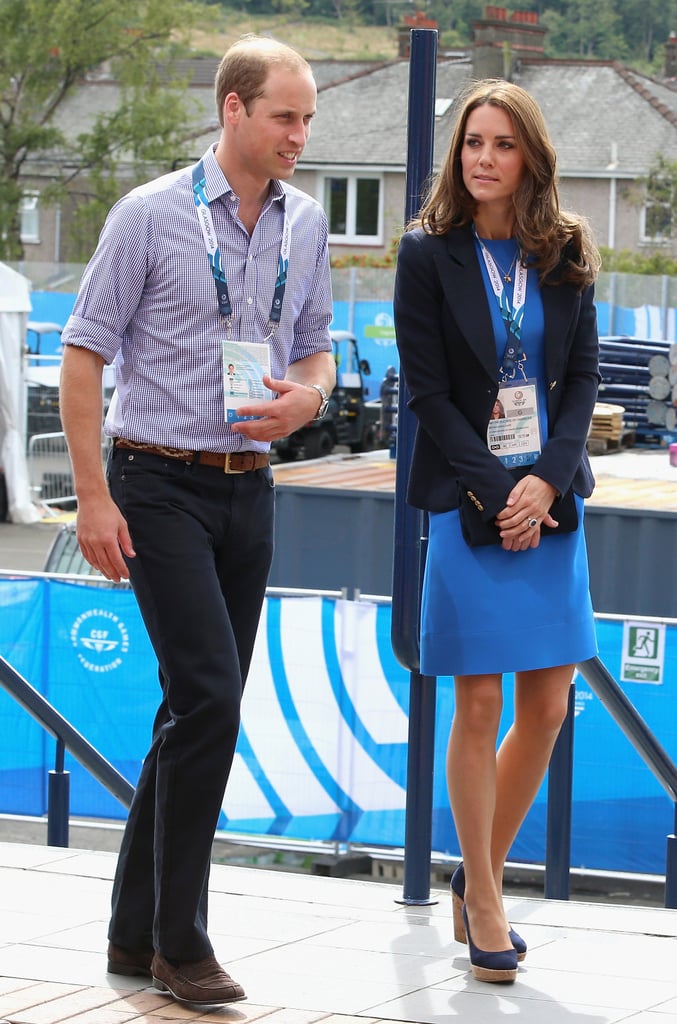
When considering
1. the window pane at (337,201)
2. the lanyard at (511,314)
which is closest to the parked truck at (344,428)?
the lanyard at (511,314)

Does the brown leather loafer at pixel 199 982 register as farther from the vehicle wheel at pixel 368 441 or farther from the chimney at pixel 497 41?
the chimney at pixel 497 41

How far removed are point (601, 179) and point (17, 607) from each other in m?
41.9

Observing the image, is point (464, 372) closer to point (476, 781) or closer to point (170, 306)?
point (170, 306)

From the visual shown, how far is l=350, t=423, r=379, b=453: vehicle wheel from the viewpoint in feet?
81.0

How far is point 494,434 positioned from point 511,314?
0.86 feet

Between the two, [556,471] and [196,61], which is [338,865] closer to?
[556,471]

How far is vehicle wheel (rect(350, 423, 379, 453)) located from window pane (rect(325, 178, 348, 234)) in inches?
991

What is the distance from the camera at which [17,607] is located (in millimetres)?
8266

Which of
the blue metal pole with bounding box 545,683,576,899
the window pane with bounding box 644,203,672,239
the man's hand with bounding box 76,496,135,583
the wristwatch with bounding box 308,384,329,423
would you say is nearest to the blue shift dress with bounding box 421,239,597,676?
the wristwatch with bounding box 308,384,329,423

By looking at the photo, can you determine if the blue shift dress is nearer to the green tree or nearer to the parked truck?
the parked truck

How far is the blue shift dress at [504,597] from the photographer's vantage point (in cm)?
346

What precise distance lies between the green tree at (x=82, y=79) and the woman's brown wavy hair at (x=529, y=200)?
34349 mm

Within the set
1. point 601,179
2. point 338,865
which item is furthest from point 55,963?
point 601,179

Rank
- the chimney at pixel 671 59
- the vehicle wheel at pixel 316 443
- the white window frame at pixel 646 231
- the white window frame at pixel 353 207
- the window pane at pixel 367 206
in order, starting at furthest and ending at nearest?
the chimney at pixel 671 59
the window pane at pixel 367 206
the white window frame at pixel 353 207
the white window frame at pixel 646 231
the vehicle wheel at pixel 316 443
